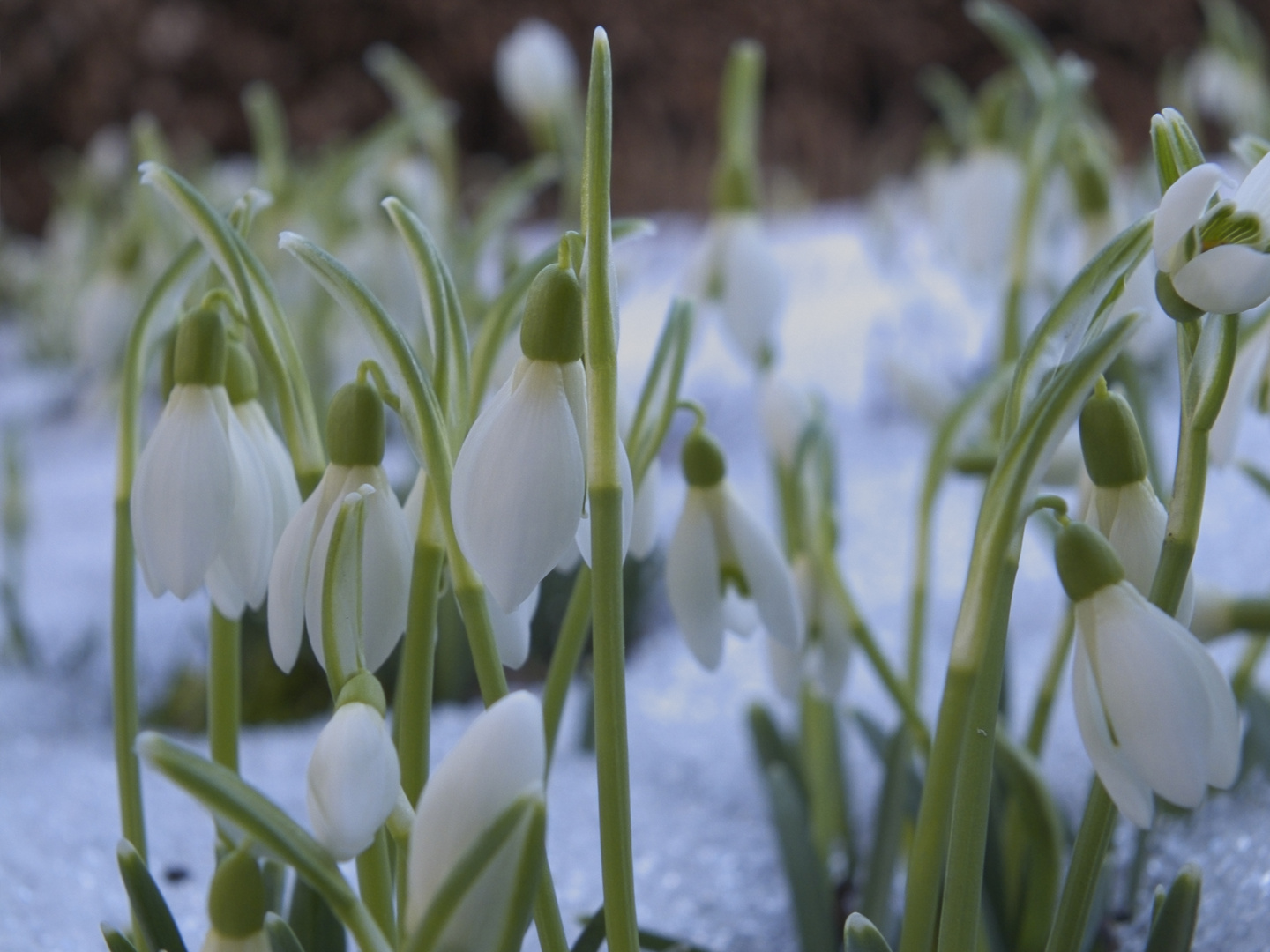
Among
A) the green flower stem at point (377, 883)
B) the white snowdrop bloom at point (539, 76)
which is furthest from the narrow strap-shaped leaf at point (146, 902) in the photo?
the white snowdrop bloom at point (539, 76)

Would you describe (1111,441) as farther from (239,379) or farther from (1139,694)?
(239,379)

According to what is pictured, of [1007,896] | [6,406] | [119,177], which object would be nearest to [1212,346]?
[1007,896]

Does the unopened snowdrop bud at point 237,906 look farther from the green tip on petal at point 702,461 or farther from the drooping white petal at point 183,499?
the green tip on petal at point 702,461

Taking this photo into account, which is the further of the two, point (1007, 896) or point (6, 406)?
Answer: point (6, 406)

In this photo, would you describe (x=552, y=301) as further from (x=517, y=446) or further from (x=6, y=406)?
(x=6, y=406)

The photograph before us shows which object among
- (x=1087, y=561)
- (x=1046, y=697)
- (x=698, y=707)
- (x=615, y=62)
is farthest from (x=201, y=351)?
(x=615, y=62)

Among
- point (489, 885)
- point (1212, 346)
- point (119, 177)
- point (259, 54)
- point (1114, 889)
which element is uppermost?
point (259, 54)

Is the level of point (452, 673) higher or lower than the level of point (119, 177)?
lower
